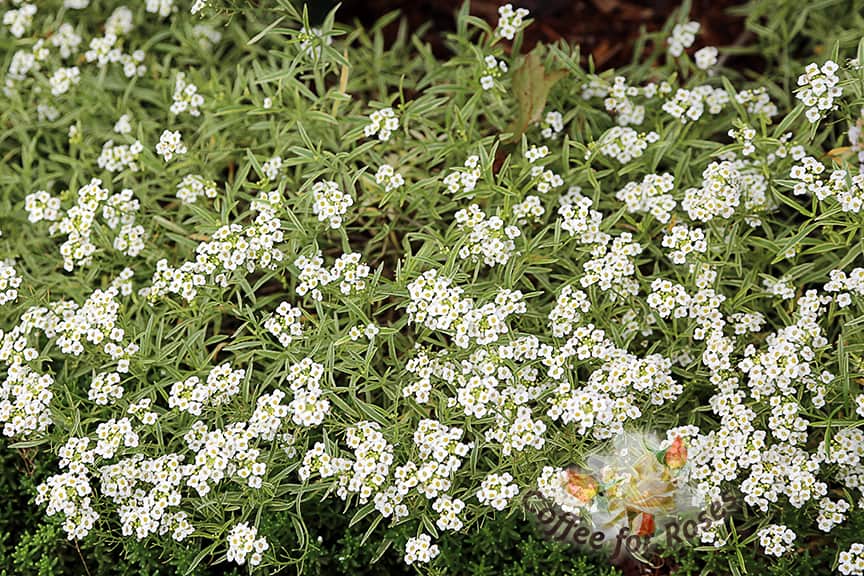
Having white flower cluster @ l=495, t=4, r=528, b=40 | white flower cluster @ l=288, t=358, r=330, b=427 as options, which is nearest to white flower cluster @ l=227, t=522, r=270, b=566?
white flower cluster @ l=288, t=358, r=330, b=427

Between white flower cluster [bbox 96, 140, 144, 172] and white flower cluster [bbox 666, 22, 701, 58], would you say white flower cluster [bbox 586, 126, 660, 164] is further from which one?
white flower cluster [bbox 96, 140, 144, 172]

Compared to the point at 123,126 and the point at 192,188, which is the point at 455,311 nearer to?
the point at 192,188

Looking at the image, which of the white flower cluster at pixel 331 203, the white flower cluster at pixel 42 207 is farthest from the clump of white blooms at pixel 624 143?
the white flower cluster at pixel 42 207

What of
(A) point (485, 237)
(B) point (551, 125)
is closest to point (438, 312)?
(A) point (485, 237)

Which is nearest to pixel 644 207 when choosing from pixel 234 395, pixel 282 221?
pixel 282 221

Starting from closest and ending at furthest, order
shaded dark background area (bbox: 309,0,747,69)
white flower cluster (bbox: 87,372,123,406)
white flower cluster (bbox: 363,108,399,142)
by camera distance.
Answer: white flower cluster (bbox: 87,372,123,406), white flower cluster (bbox: 363,108,399,142), shaded dark background area (bbox: 309,0,747,69)
